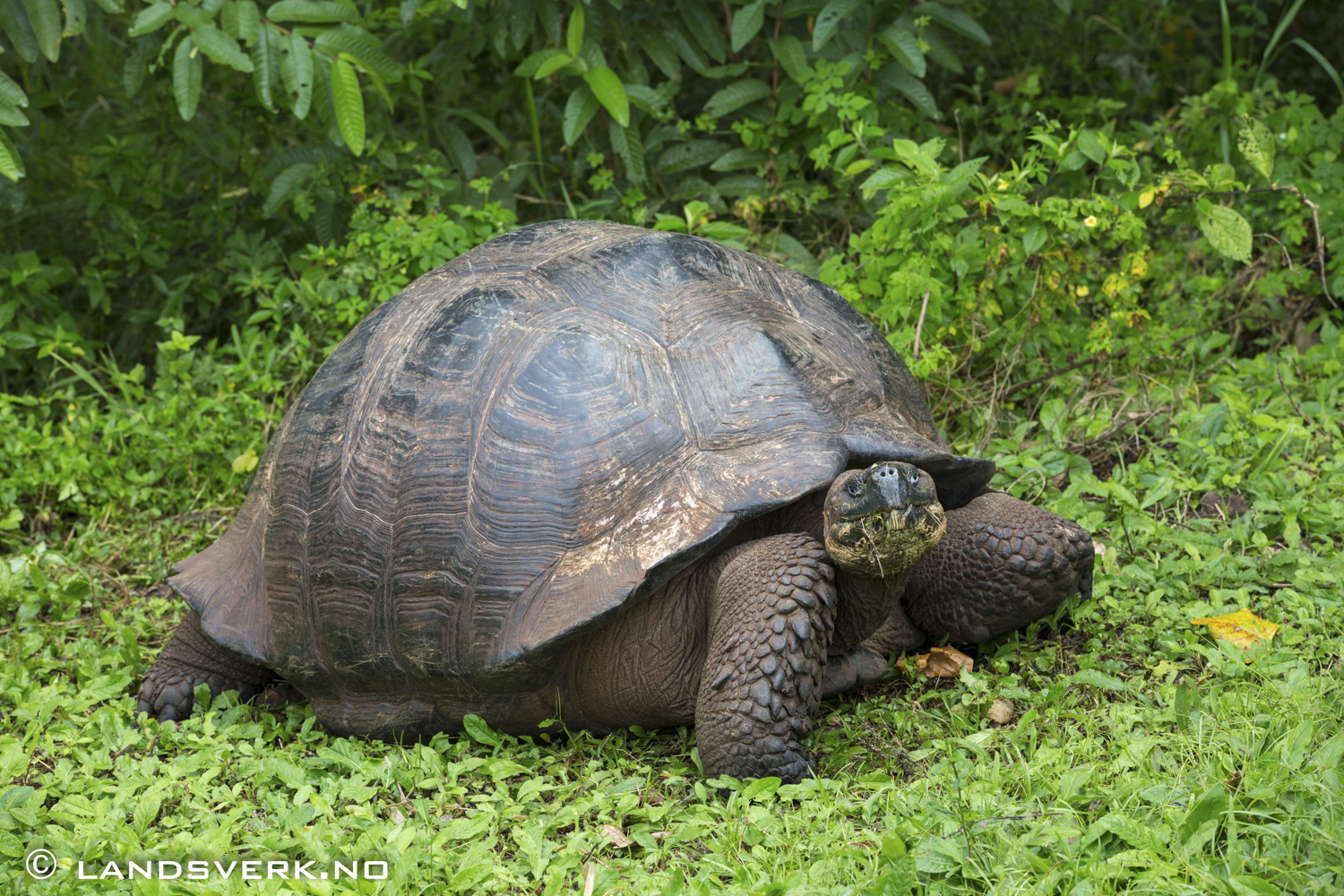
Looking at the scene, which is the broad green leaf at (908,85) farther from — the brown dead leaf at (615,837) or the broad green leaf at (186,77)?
the brown dead leaf at (615,837)

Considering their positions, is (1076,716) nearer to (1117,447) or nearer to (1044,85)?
(1117,447)

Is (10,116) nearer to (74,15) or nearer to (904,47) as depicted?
(74,15)

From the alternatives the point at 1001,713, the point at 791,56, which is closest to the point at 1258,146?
the point at 791,56

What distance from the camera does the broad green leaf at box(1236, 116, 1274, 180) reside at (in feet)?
14.7

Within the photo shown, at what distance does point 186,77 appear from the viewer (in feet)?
14.5

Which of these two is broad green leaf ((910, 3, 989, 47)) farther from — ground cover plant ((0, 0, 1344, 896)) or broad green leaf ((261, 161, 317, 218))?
broad green leaf ((261, 161, 317, 218))

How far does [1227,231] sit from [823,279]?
1634 millimetres

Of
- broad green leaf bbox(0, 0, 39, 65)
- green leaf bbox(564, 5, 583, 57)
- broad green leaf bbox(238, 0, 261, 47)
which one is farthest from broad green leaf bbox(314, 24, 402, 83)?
green leaf bbox(564, 5, 583, 57)

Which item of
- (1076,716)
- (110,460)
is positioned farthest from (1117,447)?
(110,460)

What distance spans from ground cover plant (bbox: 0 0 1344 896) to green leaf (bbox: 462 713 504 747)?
13mm

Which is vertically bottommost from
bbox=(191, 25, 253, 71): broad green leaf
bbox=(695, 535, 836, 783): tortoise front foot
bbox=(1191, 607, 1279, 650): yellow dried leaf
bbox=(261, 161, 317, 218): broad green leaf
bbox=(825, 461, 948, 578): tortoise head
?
bbox=(1191, 607, 1279, 650): yellow dried leaf

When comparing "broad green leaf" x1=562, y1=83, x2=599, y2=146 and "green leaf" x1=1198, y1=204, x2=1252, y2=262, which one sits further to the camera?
"broad green leaf" x1=562, y1=83, x2=599, y2=146

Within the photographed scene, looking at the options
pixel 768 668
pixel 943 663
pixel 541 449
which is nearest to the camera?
pixel 768 668

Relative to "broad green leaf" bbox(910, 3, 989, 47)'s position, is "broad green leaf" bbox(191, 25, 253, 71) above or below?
above
